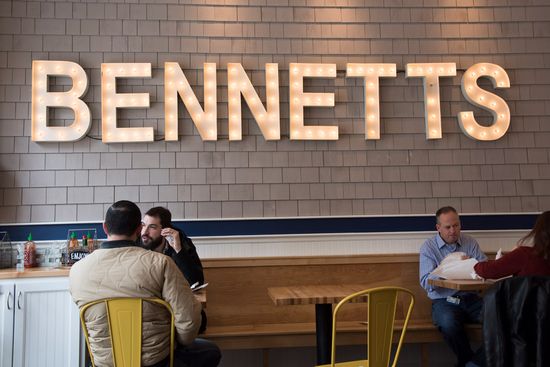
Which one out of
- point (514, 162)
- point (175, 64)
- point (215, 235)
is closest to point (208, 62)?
point (175, 64)

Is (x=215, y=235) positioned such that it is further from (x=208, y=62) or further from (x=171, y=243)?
(x=208, y=62)

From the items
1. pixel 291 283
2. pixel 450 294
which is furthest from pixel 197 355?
pixel 450 294

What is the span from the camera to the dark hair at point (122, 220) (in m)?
2.71

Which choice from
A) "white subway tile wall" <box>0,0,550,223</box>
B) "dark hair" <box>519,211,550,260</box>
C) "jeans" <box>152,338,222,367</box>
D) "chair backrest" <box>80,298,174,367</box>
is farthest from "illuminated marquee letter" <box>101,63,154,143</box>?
"dark hair" <box>519,211,550,260</box>

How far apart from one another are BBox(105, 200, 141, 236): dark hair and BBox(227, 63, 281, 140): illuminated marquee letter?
2.05m

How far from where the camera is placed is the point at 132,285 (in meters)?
2.59

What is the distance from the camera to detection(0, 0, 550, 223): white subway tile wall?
4.65 metres

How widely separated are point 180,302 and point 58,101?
2.73m

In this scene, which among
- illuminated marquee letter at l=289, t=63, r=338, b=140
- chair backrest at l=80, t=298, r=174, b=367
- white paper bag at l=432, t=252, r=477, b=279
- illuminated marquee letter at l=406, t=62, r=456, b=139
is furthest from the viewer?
illuminated marquee letter at l=406, t=62, r=456, b=139

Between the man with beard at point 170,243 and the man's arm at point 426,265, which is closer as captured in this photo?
the man with beard at point 170,243

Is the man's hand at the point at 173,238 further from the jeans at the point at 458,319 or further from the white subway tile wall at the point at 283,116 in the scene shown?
the jeans at the point at 458,319

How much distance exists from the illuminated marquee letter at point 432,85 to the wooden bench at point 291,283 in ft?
4.04

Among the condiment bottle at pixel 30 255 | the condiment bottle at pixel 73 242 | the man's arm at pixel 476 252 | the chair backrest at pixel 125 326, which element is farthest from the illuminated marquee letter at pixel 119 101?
the man's arm at pixel 476 252

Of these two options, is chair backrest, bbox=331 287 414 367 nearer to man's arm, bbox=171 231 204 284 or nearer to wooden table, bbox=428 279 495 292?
wooden table, bbox=428 279 495 292
